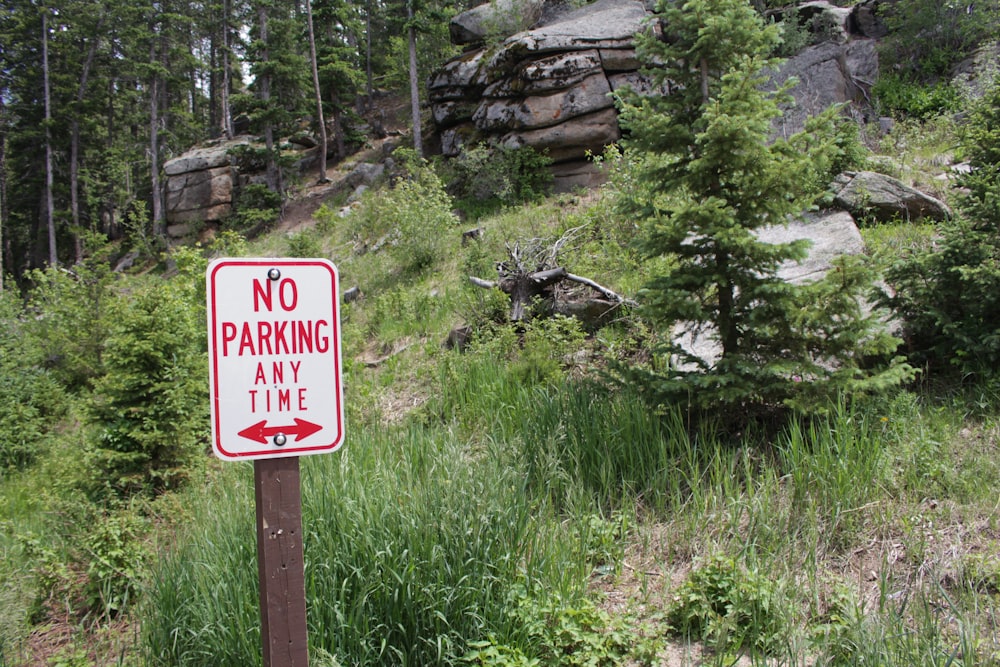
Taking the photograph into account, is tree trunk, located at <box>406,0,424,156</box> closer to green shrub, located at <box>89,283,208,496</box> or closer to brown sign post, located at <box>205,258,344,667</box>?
green shrub, located at <box>89,283,208,496</box>

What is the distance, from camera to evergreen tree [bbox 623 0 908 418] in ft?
14.4

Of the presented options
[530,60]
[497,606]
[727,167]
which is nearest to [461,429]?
[497,606]

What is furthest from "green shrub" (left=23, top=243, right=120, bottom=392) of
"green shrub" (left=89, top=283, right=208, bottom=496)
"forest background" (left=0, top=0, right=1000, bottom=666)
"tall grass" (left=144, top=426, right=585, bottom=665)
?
"tall grass" (left=144, top=426, right=585, bottom=665)

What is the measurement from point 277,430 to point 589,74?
16295 mm

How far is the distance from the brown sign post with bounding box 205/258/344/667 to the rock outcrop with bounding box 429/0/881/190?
48.0ft

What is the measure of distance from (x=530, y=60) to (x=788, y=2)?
847 centimetres

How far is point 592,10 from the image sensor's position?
60.6 ft

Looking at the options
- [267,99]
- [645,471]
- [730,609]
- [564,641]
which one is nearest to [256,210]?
[267,99]

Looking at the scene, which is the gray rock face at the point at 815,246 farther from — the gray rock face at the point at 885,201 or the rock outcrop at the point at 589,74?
the rock outcrop at the point at 589,74

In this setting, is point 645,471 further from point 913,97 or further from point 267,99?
point 267,99

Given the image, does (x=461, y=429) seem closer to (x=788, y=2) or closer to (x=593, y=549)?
(x=593, y=549)

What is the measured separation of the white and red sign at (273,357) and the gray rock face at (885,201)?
7.44 metres

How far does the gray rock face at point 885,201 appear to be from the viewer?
793 cm

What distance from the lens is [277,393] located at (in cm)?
227
